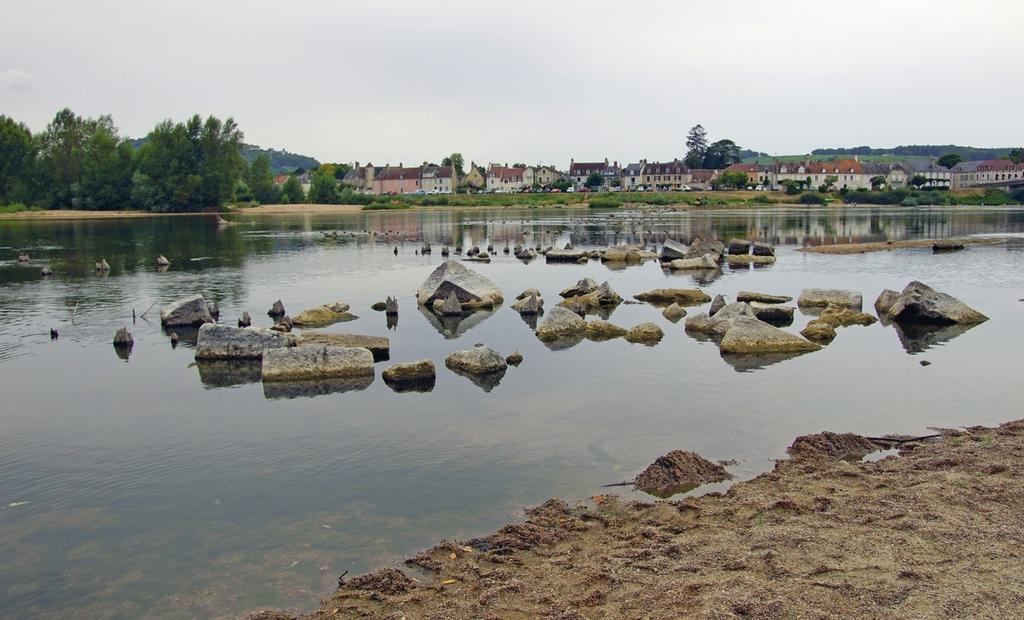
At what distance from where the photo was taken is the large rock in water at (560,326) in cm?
2428

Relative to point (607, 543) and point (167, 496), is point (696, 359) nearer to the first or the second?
point (607, 543)

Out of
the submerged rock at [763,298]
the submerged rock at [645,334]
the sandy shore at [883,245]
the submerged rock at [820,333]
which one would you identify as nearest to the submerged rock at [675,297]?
the submerged rock at [763,298]

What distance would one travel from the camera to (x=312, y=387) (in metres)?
18.5

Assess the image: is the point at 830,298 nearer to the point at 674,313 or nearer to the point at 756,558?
the point at 674,313

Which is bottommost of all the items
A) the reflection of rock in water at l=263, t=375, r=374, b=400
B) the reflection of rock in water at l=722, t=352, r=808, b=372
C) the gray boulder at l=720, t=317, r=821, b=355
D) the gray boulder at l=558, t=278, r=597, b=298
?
the reflection of rock in water at l=263, t=375, r=374, b=400

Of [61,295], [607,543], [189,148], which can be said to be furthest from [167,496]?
[189,148]

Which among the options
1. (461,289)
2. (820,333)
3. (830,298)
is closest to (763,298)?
(830,298)

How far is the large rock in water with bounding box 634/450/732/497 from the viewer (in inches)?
474

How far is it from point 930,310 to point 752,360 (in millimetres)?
9074

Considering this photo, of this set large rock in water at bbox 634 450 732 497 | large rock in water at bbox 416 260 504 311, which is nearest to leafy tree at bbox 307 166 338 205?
large rock in water at bbox 416 260 504 311

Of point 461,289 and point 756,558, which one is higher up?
point 461,289

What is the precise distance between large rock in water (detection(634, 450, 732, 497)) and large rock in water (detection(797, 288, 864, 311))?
18561 mm

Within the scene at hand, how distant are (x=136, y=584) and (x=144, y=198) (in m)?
131

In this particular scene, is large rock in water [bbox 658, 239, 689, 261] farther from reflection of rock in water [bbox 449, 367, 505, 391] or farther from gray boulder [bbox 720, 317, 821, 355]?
reflection of rock in water [bbox 449, 367, 505, 391]
